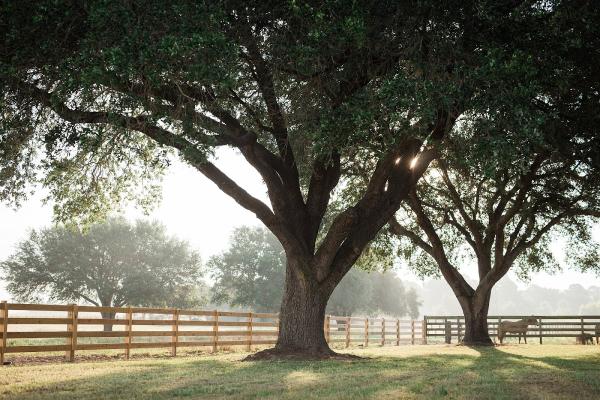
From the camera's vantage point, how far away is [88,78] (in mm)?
8297

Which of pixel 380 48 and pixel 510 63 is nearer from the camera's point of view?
pixel 510 63

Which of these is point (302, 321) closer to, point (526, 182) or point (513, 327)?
point (526, 182)

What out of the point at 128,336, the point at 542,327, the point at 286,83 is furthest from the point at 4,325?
the point at 542,327

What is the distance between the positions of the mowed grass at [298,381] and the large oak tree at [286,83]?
9.58 ft

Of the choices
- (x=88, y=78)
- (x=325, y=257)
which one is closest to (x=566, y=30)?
(x=325, y=257)

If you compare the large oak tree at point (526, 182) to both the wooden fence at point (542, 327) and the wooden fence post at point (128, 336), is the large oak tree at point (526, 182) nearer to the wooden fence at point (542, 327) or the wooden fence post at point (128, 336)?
the wooden fence at point (542, 327)

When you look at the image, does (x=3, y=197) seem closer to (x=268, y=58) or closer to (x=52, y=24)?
(x=52, y=24)

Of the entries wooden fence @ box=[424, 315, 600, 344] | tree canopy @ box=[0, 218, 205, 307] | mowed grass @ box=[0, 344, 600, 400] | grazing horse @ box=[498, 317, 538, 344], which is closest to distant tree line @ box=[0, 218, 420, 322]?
tree canopy @ box=[0, 218, 205, 307]

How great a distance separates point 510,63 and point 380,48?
2.26 metres

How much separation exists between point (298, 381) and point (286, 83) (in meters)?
6.15

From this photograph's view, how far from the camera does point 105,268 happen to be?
39656 mm

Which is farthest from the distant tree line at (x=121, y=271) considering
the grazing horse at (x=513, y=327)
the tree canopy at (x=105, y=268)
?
the grazing horse at (x=513, y=327)

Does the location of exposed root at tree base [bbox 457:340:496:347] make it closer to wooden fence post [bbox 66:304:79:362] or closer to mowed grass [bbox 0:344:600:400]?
mowed grass [bbox 0:344:600:400]

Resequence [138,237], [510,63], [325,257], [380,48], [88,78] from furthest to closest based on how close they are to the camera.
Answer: [138,237] → [325,257] → [380,48] → [510,63] → [88,78]
